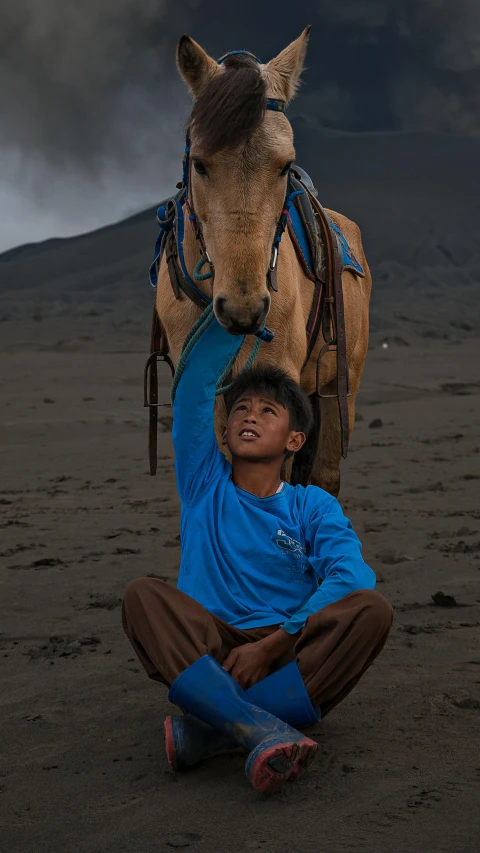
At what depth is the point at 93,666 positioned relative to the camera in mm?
4340

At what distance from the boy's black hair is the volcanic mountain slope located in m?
22.9

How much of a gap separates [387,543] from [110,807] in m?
3.99

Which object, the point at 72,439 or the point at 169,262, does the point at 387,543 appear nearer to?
Answer: the point at 169,262

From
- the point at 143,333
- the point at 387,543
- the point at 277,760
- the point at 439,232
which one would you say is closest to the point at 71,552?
the point at 387,543

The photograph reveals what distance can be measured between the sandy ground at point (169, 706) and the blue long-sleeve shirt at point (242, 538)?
1.62 ft

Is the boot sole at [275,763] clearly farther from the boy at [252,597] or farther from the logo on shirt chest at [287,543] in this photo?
the logo on shirt chest at [287,543]

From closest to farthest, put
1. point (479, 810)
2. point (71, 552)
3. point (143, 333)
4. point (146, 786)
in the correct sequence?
point (479, 810)
point (146, 786)
point (71, 552)
point (143, 333)

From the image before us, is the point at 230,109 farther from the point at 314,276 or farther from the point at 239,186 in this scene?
the point at 314,276

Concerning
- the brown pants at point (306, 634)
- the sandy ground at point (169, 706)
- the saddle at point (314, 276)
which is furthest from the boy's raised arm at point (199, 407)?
the saddle at point (314, 276)

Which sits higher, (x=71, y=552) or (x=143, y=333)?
(x=143, y=333)

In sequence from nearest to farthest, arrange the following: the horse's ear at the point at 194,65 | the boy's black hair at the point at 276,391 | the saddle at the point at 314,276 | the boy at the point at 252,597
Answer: the boy at the point at 252,597, the boy's black hair at the point at 276,391, the horse's ear at the point at 194,65, the saddle at the point at 314,276

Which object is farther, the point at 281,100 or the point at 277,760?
the point at 281,100

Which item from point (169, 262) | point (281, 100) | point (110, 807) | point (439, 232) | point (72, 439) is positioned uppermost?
point (439, 232)

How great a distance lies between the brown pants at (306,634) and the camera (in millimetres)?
3121
